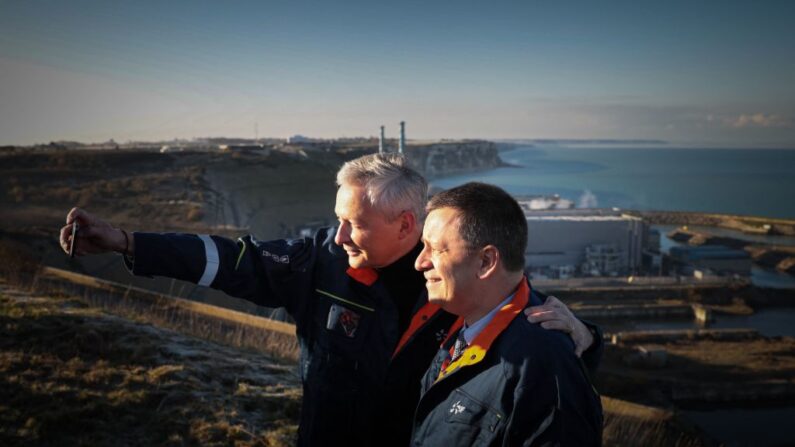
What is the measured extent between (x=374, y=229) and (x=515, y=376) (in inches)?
34.7

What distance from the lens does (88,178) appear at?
27641mm

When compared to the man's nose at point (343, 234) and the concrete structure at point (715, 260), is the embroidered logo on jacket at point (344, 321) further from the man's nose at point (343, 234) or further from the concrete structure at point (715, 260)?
the concrete structure at point (715, 260)

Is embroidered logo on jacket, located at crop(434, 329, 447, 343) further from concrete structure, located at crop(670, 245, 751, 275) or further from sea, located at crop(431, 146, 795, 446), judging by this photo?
concrete structure, located at crop(670, 245, 751, 275)

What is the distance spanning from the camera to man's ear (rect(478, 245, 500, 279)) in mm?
1520

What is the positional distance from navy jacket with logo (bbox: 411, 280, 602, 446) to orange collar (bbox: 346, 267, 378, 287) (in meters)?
0.61

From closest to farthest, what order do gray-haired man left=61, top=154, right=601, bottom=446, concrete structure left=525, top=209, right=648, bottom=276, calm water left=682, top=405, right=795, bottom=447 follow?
gray-haired man left=61, top=154, right=601, bottom=446
calm water left=682, top=405, right=795, bottom=447
concrete structure left=525, top=209, right=648, bottom=276

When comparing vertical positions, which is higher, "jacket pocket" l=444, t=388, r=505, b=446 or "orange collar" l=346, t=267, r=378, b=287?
"orange collar" l=346, t=267, r=378, b=287

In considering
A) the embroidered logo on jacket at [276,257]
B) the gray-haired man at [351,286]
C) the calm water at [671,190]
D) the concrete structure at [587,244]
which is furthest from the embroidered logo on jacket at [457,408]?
the calm water at [671,190]

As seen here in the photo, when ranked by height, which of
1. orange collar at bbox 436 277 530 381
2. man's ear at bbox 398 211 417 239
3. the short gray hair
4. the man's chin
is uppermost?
the short gray hair

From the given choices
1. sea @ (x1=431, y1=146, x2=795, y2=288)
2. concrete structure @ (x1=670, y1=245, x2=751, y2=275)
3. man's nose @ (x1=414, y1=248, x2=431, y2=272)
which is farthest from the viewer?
sea @ (x1=431, y1=146, x2=795, y2=288)

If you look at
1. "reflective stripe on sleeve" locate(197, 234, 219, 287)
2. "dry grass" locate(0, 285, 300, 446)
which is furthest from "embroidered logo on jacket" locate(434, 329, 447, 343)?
"dry grass" locate(0, 285, 300, 446)

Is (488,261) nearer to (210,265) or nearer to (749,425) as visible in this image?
(210,265)

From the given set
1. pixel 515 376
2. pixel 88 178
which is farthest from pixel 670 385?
pixel 88 178

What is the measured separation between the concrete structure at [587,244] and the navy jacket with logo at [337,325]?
2886 centimetres
